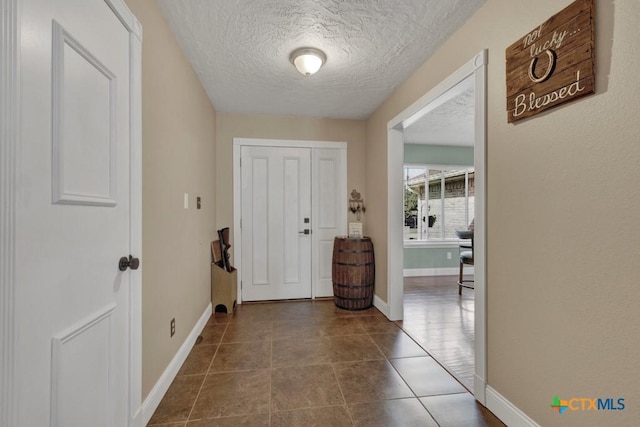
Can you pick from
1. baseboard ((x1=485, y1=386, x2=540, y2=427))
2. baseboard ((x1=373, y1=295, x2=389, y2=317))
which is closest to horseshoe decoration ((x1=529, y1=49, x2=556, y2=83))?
baseboard ((x1=485, y1=386, x2=540, y2=427))

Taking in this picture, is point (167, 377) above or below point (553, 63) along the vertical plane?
below

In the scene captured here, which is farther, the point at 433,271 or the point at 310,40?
the point at 433,271

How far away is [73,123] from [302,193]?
2801 mm

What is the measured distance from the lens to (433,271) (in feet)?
16.9

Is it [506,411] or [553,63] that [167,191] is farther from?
[506,411]

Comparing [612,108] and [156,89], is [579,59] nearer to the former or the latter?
[612,108]

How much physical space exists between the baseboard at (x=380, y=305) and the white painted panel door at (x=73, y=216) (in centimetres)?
239

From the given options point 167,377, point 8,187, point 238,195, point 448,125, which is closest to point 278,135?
point 238,195

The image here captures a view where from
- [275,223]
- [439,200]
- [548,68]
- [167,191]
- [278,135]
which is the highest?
[278,135]

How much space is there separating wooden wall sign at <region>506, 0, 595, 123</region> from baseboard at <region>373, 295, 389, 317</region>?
2.21 meters

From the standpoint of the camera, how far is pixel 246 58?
2256mm

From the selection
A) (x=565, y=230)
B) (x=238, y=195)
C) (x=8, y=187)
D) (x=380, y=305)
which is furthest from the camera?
(x=238, y=195)

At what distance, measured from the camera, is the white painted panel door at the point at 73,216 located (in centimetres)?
76

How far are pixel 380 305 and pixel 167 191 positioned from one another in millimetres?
2493
